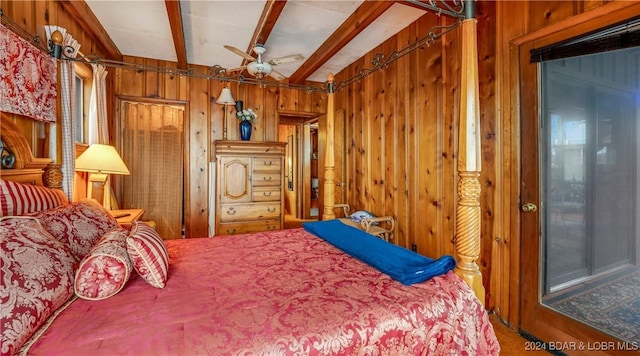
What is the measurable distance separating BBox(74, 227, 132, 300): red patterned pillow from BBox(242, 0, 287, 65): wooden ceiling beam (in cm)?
213

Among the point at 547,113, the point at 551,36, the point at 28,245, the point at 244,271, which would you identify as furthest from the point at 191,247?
the point at 551,36

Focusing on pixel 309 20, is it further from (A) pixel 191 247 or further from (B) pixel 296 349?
(B) pixel 296 349

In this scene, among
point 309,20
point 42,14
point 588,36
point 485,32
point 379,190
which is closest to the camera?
point 588,36

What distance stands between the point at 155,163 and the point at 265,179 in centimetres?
165

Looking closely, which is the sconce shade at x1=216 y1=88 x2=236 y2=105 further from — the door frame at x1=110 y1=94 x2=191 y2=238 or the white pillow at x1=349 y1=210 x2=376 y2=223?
the white pillow at x1=349 y1=210 x2=376 y2=223

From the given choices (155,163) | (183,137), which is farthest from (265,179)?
(155,163)

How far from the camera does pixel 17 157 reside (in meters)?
1.66

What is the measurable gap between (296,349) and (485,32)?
2568 mm

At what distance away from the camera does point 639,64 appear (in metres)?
1.54

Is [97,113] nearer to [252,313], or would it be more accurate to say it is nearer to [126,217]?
[126,217]

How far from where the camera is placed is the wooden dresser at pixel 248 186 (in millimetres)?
3699

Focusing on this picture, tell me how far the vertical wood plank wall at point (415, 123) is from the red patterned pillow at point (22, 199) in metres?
0.51

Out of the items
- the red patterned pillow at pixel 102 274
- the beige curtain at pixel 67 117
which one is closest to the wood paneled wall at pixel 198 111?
the beige curtain at pixel 67 117

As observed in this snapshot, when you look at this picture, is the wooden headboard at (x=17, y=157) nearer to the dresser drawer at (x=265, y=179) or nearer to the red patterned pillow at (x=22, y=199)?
the red patterned pillow at (x=22, y=199)
